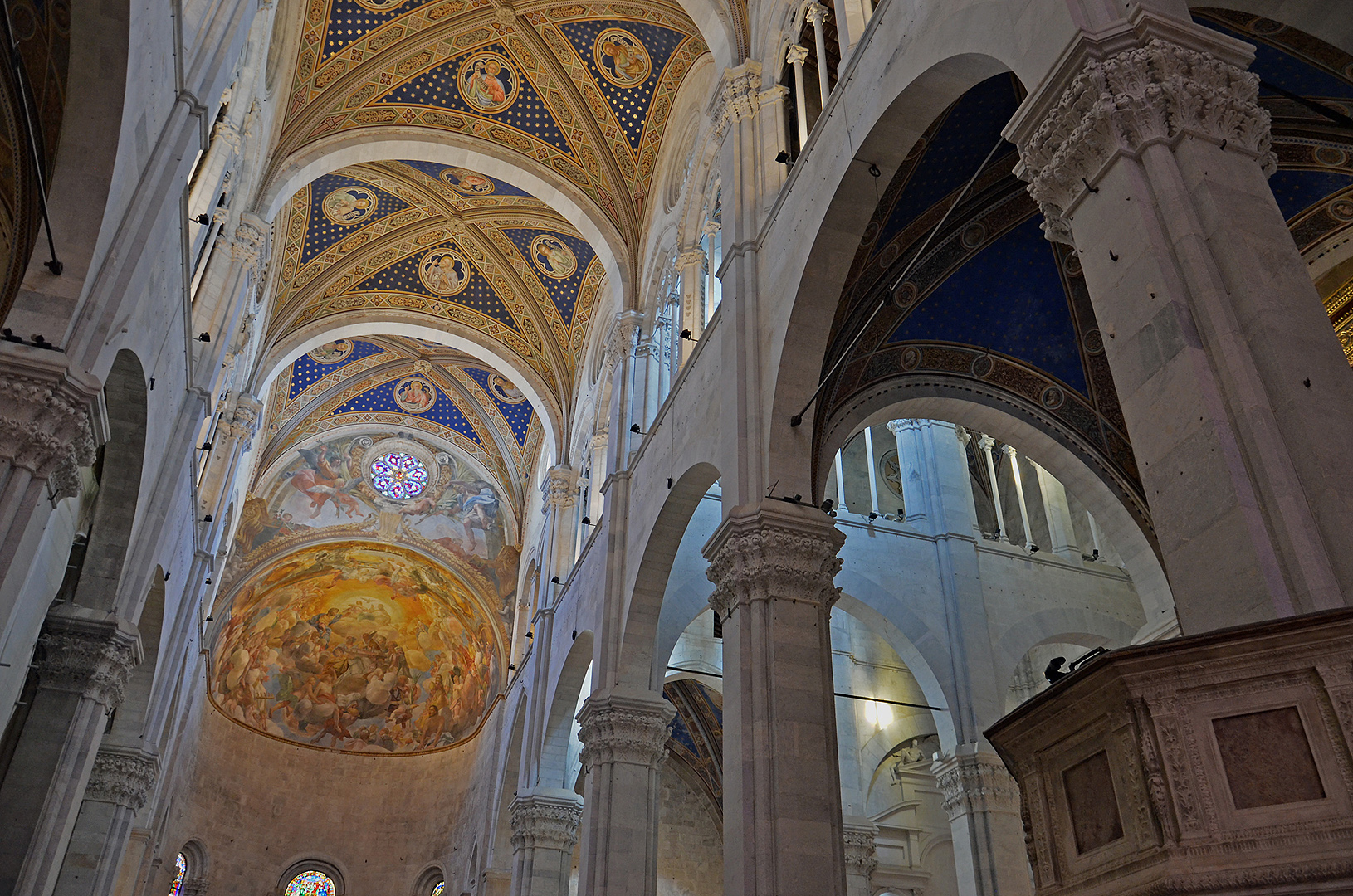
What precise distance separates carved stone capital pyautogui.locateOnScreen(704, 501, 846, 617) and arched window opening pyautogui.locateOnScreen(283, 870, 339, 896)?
1827 cm

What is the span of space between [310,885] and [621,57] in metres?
18.1

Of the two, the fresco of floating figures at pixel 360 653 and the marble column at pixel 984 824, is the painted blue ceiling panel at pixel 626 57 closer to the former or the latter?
the marble column at pixel 984 824

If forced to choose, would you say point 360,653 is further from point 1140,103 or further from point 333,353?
point 1140,103

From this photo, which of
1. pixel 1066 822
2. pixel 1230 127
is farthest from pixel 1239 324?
pixel 1066 822

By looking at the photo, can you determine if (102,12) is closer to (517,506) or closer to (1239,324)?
(1239,324)

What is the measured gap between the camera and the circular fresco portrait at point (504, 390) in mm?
21188

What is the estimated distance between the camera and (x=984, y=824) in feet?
37.5

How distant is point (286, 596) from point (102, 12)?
1921cm

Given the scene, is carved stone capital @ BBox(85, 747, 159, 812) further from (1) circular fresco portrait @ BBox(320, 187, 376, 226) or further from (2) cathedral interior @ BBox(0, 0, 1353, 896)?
(1) circular fresco portrait @ BBox(320, 187, 376, 226)

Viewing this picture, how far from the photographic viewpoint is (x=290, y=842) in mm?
22344

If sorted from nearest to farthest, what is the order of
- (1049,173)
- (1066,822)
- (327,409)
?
1. (1066,822)
2. (1049,173)
3. (327,409)

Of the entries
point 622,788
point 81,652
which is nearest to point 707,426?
point 622,788

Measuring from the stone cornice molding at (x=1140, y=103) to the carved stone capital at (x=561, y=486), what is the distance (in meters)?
13.5

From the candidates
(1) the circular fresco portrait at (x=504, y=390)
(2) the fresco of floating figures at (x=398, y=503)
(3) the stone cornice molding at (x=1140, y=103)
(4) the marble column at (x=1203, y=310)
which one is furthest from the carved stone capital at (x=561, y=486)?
(3) the stone cornice molding at (x=1140, y=103)
